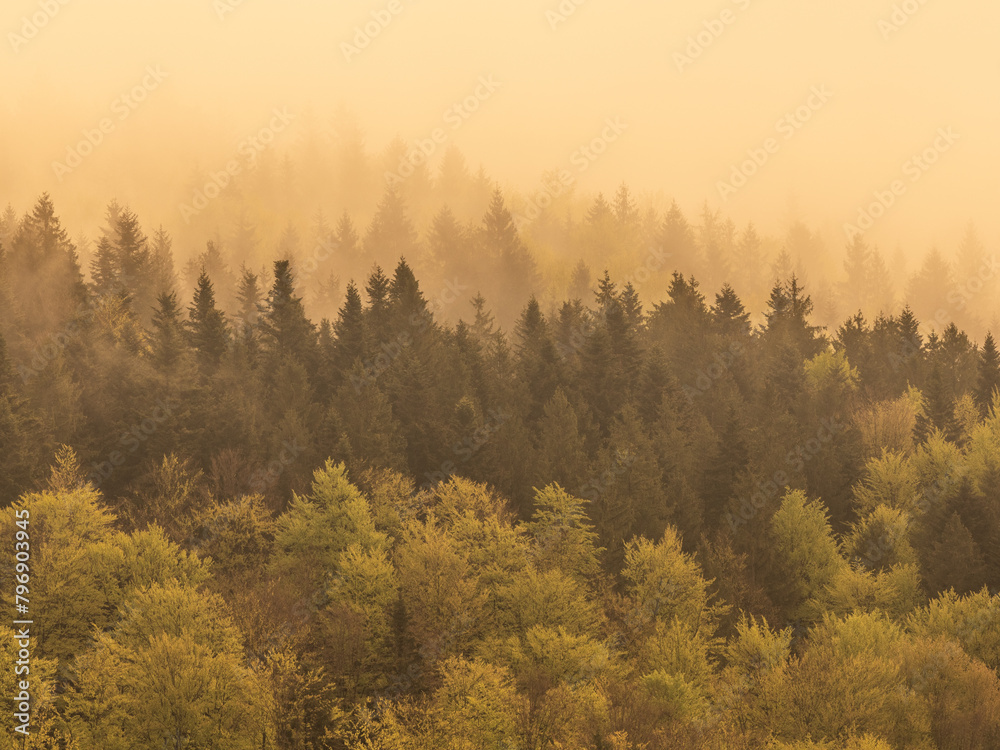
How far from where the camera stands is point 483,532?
6506 cm

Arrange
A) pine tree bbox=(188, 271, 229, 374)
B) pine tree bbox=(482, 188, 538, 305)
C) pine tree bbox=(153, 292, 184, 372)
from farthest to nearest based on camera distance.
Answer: pine tree bbox=(482, 188, 538, 305), pine tree bbox=(188, 271, 229, 374), pine tree bbox=(153, 292, 184, 372)

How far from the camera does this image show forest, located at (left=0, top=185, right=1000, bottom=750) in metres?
50.9

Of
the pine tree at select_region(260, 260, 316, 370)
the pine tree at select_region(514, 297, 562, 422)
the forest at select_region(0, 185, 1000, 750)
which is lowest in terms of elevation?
the forest at select_region(0, 185, 1000, 750)

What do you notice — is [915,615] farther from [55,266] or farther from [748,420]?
[55,266]

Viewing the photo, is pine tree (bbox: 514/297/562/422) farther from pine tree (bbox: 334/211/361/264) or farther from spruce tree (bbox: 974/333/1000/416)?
pine tree (bbox: 334/211/361/264)

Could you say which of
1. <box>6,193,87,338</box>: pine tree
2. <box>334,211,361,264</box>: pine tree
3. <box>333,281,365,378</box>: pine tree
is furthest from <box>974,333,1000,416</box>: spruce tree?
<box>6,193,87,338</box>: pine tree

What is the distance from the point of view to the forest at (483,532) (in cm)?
5091

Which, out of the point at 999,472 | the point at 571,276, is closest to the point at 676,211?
the point at 571,276

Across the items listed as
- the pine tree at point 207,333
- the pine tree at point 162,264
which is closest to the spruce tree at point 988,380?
the pine tree at point 207,333

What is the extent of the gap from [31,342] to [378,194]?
10573cm

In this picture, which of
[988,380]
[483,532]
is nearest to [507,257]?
[988,380]

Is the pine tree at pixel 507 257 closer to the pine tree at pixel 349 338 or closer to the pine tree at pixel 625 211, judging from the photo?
the pine tree at pixel 625 211

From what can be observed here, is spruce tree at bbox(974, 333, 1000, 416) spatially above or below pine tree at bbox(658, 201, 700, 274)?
below

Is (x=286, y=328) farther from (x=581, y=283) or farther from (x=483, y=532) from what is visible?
(x=581, y=283)
